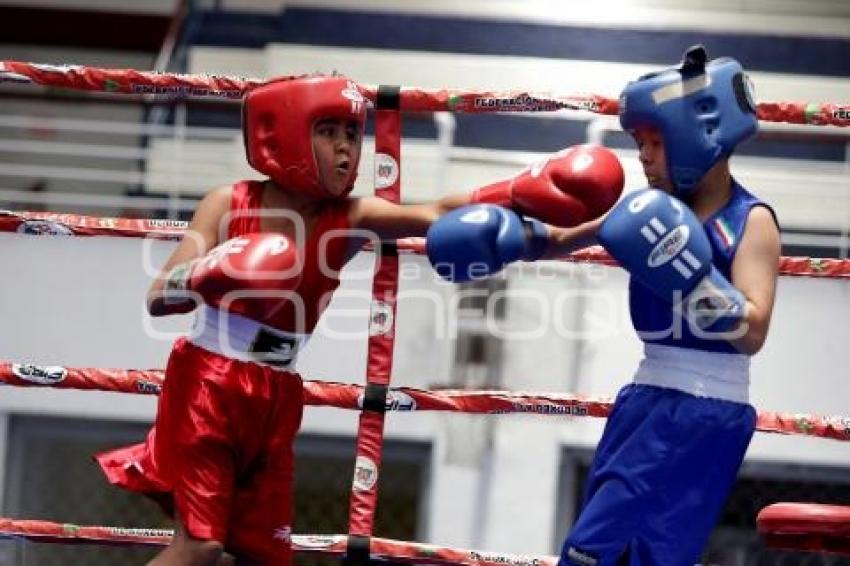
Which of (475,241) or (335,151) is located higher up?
(335,151)

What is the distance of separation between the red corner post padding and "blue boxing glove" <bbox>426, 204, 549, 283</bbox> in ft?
2.04

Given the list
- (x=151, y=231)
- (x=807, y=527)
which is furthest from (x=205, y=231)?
(x=807, y=527)

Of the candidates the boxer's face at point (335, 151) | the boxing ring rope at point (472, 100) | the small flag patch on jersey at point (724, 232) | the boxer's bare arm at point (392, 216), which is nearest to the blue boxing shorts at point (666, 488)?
the small flag patch on jersey at point (724, 232)

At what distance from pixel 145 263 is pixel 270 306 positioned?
2.33 metres

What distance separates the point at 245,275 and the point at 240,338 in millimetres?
211

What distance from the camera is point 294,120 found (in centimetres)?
222

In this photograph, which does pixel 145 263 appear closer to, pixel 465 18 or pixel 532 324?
pixel 532 324

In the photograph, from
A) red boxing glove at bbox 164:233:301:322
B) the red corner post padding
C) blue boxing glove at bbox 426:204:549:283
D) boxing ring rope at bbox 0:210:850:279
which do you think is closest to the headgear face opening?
red boxing glove at bbox 164:233:301:322

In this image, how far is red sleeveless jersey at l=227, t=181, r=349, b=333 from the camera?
88.1 inches

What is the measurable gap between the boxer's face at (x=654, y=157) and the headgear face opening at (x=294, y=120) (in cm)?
43

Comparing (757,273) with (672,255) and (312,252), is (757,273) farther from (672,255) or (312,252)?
(312,252)

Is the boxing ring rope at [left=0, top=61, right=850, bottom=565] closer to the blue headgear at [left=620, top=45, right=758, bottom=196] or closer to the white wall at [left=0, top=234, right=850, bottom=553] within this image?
the blue headgear at [left=620, top=45, right=758, bottom=196]

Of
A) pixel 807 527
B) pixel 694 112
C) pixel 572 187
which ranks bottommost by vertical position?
pixel 807 527

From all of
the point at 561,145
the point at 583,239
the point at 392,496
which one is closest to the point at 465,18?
the point at 561,145
